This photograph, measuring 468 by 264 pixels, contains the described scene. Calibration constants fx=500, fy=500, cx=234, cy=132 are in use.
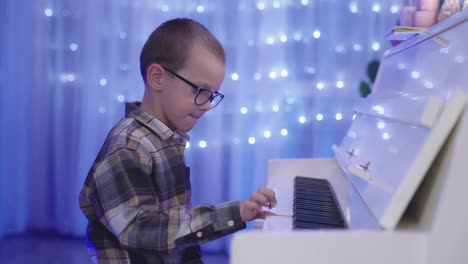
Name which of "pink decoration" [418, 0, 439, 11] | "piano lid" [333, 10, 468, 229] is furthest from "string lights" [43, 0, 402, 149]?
"piano lid" [333, 10, 468, 229]

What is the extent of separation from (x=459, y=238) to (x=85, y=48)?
9.03ft

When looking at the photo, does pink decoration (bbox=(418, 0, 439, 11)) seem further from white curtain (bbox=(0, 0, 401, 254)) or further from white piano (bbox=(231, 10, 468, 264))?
white curtain (bbox=(0, 0, 401, 254))

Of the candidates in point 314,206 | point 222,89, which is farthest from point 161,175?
point 222,89

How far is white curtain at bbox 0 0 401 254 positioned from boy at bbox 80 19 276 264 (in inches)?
63.7

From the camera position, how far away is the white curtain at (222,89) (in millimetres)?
A: 2855

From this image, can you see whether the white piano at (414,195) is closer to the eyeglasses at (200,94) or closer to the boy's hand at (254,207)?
the boy's hand at (254,207)

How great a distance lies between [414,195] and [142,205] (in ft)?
1.76

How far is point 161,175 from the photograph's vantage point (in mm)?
1160

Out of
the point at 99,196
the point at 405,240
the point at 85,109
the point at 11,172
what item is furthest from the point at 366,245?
the point at 11,172

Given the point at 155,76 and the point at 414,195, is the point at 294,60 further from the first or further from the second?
the point at 414,195

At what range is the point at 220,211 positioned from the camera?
1.03 metres

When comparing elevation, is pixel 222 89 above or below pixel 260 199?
above

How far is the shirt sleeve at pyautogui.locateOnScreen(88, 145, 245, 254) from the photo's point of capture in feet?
3.30

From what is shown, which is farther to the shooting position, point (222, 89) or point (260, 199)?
point (222, 89)
